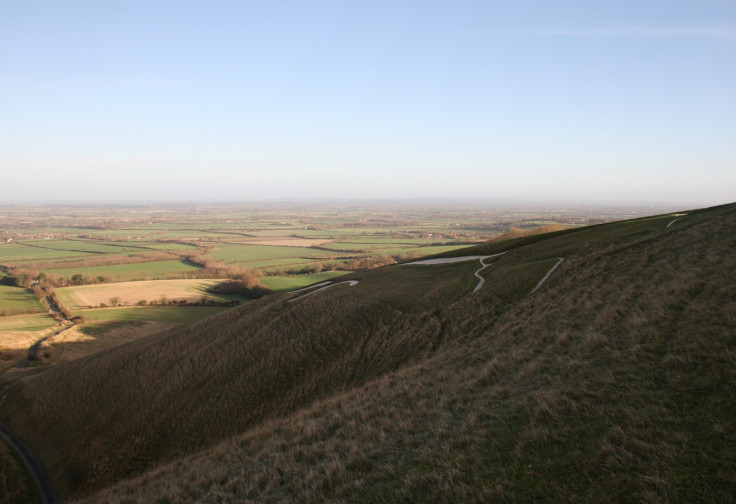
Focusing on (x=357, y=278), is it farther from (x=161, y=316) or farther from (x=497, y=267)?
(x=161, y=316)

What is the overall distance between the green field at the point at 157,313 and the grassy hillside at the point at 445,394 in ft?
95.3

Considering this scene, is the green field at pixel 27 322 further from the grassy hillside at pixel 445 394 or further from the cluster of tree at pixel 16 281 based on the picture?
the grassy hillside at pixel 445 394

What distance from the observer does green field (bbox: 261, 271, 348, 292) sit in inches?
3100

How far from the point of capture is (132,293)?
77.2 metres

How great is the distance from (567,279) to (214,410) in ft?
74.6

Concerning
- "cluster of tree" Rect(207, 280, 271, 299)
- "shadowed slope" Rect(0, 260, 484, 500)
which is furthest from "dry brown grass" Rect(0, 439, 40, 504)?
"cluster of tree" Rect(207, 280, 271, 299)

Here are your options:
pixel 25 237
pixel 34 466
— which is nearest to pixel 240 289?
pixel 34 466

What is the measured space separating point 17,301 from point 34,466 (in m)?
65.0

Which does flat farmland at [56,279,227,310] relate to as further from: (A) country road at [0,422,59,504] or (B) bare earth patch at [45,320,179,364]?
(A) country road at [0,422,59,504]

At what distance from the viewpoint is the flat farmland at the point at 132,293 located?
237 feet

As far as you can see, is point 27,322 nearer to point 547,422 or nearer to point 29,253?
point 547,422

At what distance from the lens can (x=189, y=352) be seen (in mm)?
30406

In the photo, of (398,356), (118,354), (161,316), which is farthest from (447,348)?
(161,316)

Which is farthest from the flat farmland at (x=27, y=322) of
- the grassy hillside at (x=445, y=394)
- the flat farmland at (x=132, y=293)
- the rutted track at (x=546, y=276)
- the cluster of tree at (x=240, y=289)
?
the rutted track at (x=546, y=276)
